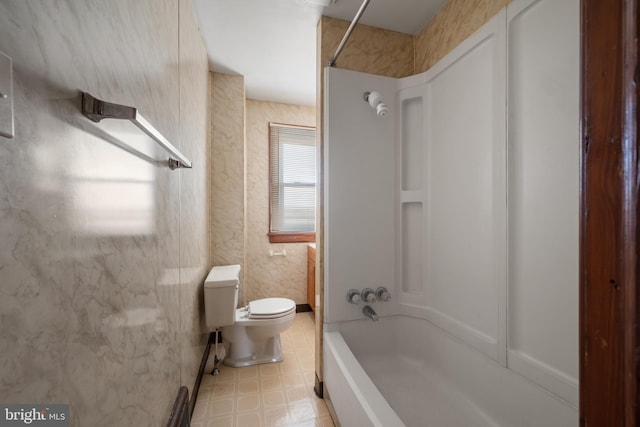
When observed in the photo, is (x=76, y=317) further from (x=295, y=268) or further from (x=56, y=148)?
(x=295, y=268)

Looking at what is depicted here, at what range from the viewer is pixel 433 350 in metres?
1.50

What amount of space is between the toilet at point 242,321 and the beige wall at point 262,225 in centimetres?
72

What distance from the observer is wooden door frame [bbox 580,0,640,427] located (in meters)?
0.26

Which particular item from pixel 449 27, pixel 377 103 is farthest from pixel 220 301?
pixel 449 27

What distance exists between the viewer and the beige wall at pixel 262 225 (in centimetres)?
281

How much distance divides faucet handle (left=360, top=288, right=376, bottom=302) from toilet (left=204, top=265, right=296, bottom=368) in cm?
74

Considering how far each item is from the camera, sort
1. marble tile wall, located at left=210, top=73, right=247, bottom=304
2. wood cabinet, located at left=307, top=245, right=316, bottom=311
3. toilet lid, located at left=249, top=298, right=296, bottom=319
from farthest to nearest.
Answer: wood cabinet, located at left=307, top=245, right=316, bottom=311
marble tile wall, located at left=210, top=73, right=247, bottom=304
toilet lid, located at left=249, top=298, right=296, bottom=319

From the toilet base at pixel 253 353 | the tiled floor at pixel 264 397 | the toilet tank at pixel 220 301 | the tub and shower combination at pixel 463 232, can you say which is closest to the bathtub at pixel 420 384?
the tub and shower combination at pixel 463 232

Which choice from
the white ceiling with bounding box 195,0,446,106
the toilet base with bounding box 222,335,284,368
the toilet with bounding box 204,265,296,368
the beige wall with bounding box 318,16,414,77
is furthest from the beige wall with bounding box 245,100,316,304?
the beige wall with bounding box 318,16,414,77

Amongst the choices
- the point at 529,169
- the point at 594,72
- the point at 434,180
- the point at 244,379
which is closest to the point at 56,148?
the point at 594,72

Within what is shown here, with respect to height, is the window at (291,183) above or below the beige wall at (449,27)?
below

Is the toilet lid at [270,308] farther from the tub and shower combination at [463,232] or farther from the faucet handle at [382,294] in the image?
the faucet handle at [382,294]

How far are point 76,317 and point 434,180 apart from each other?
165 centimetres

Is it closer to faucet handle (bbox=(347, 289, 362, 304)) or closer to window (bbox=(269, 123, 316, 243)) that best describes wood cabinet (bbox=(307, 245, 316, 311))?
window (bbox=(269, 123, 316, 243))
